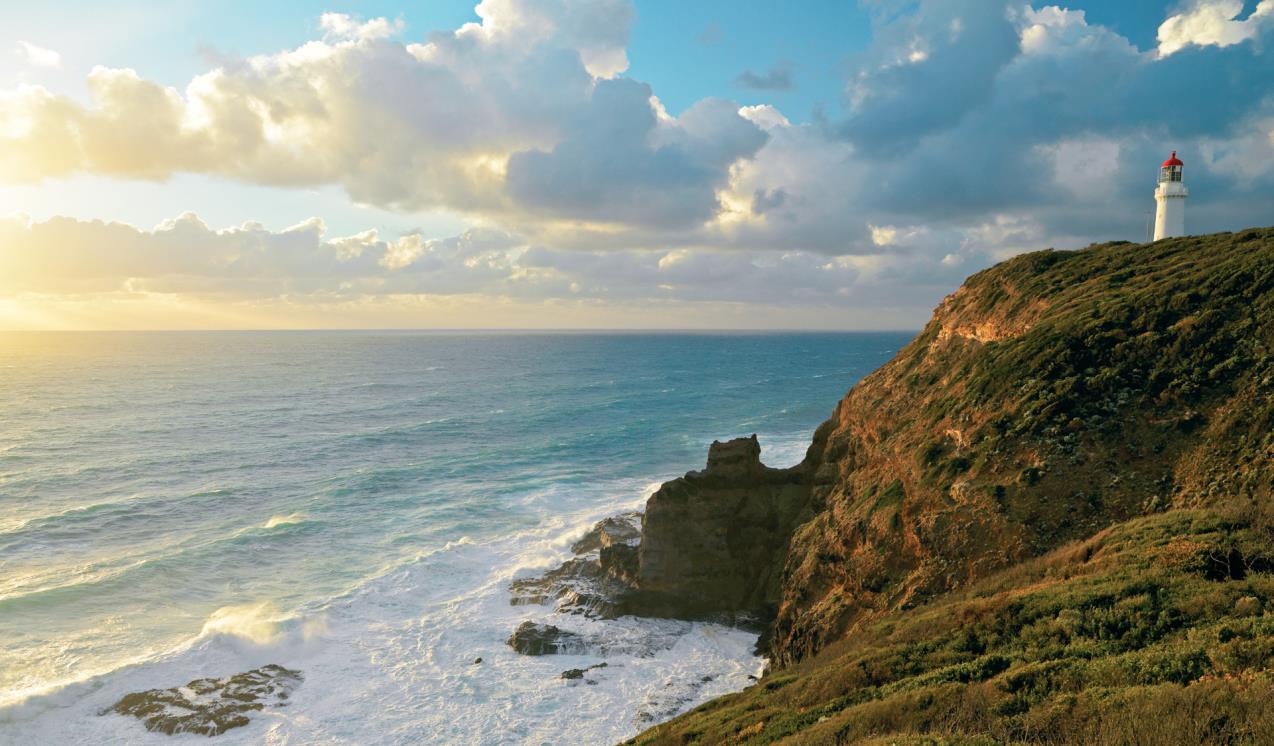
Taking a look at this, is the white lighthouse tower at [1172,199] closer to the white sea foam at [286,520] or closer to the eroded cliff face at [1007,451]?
the eroded cliff face at [1007,451]

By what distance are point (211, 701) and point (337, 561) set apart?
44.6 feet

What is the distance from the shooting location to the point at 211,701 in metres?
25.2

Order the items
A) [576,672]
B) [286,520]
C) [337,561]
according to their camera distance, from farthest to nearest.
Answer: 1. [286,520]
2. [337,561]
3. [576,672]

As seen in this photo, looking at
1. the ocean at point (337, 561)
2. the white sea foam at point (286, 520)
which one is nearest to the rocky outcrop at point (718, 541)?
the ocean at point (337, 561)

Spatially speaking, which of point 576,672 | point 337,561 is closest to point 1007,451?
point 576,672

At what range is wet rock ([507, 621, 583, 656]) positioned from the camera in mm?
28625

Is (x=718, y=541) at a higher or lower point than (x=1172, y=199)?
lower

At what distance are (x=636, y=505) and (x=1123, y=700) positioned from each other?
38190 millimetres

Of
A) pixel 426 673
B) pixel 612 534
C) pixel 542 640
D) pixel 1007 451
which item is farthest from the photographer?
pixel 612 534

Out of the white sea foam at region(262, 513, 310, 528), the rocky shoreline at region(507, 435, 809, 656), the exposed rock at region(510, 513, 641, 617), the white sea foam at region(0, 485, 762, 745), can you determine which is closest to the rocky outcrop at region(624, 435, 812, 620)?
the rocky shoreline at region(507, 435, 809, 656)

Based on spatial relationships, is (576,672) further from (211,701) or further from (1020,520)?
(1020,520)

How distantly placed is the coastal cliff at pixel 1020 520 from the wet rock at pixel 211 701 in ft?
51.5

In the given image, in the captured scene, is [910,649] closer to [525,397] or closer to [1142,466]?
[1142,466]

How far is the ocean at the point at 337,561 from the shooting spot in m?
24.8
